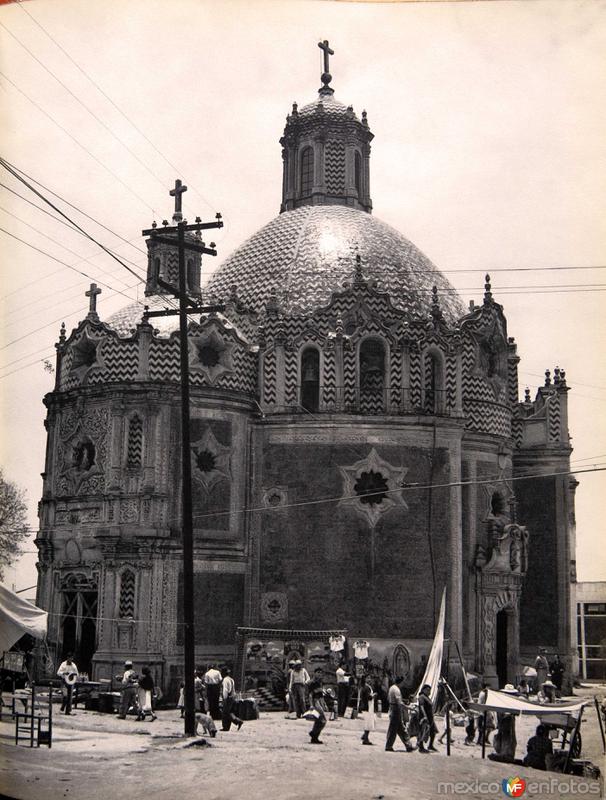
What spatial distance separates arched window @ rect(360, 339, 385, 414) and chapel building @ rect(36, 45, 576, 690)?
0.07 metres

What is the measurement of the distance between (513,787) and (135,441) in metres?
20.0

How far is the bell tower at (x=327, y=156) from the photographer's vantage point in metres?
41.7

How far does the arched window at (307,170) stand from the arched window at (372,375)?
31.2 ft

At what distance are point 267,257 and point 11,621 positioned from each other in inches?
802

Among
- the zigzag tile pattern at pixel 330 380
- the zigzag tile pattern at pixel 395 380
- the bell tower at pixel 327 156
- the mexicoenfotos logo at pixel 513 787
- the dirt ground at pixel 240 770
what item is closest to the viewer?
the mexicoenfotos logo at pixel 513 787

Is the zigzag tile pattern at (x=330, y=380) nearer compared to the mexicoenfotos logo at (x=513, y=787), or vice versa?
the mexicoenfotos logo at (x=513, y=787)

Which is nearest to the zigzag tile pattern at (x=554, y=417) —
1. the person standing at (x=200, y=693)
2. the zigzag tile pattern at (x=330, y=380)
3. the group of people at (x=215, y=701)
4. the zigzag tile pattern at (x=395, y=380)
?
the zigzag tile pattern at (x=395, y=380)

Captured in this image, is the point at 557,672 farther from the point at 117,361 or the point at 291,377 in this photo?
the point at 117,361

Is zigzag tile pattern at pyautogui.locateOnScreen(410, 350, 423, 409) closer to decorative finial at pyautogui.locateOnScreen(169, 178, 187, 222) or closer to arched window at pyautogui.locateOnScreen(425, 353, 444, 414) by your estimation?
arched window at pyautogui.locateOnScreen(425, 353, 444, 414)

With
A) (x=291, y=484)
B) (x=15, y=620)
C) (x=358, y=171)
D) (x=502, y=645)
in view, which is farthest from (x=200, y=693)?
(x=358, y=171)

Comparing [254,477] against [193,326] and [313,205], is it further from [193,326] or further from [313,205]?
[313,205]

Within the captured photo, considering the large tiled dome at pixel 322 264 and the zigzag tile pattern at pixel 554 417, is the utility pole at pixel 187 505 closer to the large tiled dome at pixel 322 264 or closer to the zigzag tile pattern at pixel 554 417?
the large tiled dome at pixel 322 264

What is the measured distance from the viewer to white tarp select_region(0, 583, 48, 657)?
67.9 ft

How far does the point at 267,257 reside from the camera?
38656 mm
